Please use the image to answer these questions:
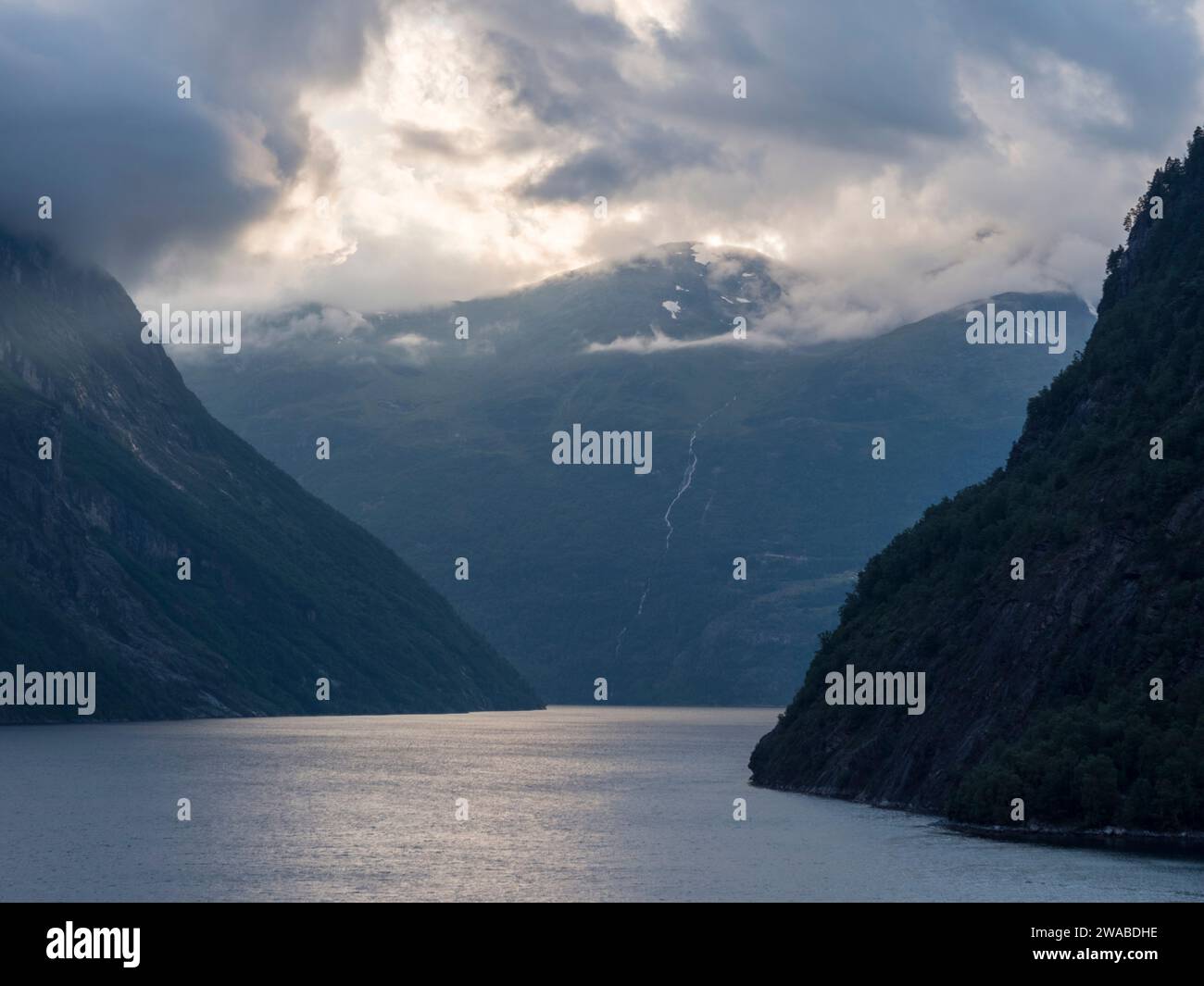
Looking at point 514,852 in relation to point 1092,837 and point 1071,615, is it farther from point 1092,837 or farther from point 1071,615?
point 1071,615

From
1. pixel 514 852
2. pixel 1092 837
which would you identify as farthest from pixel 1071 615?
pixel 514 852

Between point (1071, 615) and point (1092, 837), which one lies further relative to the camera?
point (1071, 615)

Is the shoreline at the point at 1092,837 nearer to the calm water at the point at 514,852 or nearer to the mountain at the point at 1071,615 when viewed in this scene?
the mountain at the point at 1071,615

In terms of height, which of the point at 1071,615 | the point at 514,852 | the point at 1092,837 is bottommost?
the point at 514,852

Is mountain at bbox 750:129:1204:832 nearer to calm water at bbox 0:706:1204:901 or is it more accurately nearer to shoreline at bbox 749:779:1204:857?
shoreline at bbox 749:779:1204:857

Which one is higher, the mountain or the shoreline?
the mountain

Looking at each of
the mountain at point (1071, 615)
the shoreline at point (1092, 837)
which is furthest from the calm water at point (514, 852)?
the mountain at point (1071, 615)

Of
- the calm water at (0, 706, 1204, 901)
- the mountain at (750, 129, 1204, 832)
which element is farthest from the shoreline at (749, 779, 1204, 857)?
the calm water at (0, 706, 1204, 901)
